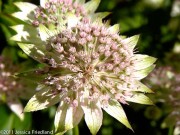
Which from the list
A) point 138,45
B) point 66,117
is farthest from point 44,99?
point 138,45

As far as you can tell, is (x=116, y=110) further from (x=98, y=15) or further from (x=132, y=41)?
(x=98, y=15)

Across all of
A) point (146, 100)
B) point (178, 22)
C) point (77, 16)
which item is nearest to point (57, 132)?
point (146, 100)

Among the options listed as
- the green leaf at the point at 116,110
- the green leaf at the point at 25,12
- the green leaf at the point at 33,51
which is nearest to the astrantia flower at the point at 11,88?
the green leaf at the point at 25,12

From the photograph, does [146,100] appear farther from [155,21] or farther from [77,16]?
[155,21]

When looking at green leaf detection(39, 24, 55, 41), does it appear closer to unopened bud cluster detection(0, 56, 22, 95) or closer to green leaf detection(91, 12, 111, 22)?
green leaf detection(91, 12, 111, 22)

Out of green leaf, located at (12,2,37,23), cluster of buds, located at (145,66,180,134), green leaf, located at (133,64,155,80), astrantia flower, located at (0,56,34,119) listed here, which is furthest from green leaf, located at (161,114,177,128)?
green leaf, located at (12,2,37,23)

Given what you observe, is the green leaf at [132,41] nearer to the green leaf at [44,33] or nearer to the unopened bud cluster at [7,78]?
the green leaf at [44,33]
